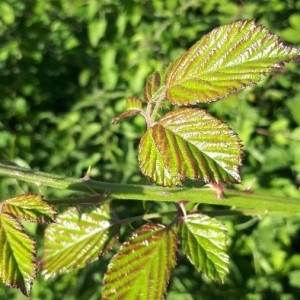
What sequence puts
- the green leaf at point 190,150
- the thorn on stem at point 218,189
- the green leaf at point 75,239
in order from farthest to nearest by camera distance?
the green leaf at point 75,239, the thorn on stem at point 218,189, the green leaf at point 190,150

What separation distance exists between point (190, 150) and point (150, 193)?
0.11 metres

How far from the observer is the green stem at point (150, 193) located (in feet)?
2.83

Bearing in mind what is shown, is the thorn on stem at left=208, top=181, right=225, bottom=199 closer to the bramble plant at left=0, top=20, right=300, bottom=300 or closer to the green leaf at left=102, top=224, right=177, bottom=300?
the bramble plant at left=0, top=20, right=300, bottom=300

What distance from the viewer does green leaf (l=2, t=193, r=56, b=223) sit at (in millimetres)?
836

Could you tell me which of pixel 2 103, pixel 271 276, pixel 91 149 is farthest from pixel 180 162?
pixel 2 103

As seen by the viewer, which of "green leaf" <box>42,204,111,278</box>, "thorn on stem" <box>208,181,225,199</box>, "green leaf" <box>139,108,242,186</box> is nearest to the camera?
"green leaf" <box>139,108,242,186</box>

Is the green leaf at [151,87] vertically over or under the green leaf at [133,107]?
over

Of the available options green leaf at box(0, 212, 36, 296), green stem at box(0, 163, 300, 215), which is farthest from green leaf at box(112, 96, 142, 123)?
green leaf at box(0, 212, 36, 296)

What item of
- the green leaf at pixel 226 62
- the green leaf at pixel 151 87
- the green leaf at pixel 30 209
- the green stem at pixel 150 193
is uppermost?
the green leaf at pixel 226 62

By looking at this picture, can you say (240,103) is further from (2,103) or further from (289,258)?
(2,103)

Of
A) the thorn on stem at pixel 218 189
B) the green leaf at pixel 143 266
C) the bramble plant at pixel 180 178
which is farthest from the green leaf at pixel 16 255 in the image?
the thorn on stem at pixel 218 189

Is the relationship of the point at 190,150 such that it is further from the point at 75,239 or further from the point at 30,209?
the point at 75,239

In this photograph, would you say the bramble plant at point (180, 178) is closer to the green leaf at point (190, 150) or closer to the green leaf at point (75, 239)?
the green leaf at point (190, 150)

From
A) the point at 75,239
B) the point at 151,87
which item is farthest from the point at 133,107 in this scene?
the point at 75,239
